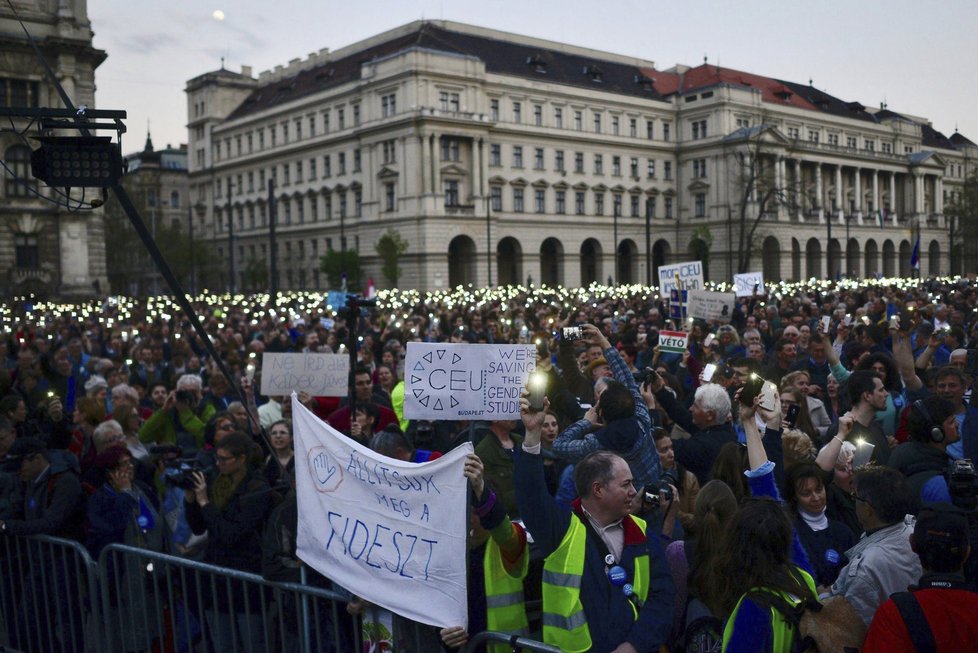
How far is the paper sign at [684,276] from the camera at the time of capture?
63.6 feet

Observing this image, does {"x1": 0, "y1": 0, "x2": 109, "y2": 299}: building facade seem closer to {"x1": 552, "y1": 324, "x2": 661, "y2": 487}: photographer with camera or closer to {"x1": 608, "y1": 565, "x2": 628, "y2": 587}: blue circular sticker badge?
{"x1": 552, "y1": 324, "x2": 661, "y2": 487}: photographer with camera

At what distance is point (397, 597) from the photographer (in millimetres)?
4098

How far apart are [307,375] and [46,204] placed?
4365 cm

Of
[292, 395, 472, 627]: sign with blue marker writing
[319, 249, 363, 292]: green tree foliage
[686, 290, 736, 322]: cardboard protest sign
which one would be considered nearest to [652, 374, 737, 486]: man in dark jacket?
[292, 395, 472, 627]: sign with blue marker writing

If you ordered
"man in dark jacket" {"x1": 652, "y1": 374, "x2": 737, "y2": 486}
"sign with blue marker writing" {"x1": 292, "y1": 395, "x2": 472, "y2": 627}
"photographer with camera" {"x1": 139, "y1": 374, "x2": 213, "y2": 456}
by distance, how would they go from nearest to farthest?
1. "sign with blue marker writing" {"x1": 292, "y1": 395, "x2": 472, "y2": 627}
2. "man in dark jacket" {"x1": 652, "y1": 374, "x2": 737, "y2": 486}
3. "photographer with camera" {"x1": 139, "y1": 374, "x2": 213, "y2": 456}

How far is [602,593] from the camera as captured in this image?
3.86 metres

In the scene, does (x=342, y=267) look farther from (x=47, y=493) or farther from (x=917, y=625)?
(x=917, y=625)

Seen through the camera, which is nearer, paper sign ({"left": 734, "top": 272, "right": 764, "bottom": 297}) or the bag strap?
the bag strap

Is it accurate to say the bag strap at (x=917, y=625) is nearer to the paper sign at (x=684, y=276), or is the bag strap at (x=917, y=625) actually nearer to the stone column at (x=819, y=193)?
the paper sign at (x=684, y=276)

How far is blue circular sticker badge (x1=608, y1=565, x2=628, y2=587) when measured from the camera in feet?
12.6

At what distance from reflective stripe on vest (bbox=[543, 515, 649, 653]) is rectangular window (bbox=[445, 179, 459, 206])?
198ft

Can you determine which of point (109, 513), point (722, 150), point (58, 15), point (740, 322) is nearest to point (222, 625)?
point (109, 513)

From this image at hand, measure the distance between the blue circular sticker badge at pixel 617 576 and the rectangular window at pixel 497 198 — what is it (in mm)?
63509

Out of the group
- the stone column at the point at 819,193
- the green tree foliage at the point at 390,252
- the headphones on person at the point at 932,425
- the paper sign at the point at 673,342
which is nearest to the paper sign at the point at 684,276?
the paper sign at the point at 673,342
